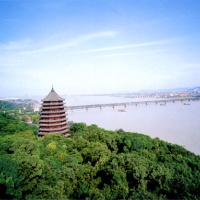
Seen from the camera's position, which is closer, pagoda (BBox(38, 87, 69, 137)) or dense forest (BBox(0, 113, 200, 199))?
dense forest (BBox(0, 113, 200, 199))

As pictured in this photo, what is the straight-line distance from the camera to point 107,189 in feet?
32.8

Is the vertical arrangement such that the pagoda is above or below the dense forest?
above

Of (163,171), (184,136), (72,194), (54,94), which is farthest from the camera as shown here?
(184,136)

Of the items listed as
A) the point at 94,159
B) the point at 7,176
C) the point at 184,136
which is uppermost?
the point at 7,176

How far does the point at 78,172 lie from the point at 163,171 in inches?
184

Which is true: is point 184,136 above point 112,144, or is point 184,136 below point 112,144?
below

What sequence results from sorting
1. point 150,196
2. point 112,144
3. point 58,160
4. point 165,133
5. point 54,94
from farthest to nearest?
1. point 165,133
2. point 54,94
3. point 112,144
4. point 58,160
5. point 150,196

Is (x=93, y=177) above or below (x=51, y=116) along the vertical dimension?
below

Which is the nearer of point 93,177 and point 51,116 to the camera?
point 93,177

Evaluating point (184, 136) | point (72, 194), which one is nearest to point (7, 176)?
point (72, 194)

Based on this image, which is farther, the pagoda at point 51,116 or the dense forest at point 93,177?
the pagoda at point 51,116

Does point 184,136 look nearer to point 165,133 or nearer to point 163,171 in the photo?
point 165,133

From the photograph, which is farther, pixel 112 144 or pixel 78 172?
pixel 112 144

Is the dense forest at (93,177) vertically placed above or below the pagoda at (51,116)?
below
